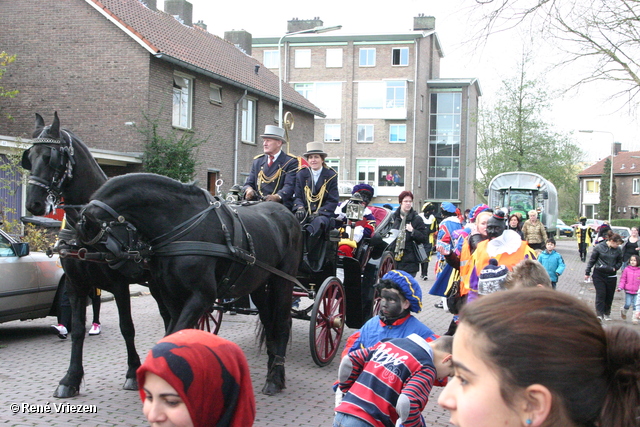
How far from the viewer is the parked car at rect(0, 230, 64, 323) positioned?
796cm

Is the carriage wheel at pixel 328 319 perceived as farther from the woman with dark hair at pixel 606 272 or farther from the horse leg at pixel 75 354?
the woman with dark hair at pixel 606 272

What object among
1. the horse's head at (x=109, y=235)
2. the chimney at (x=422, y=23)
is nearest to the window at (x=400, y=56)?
the chimney at (x=422, y=23)

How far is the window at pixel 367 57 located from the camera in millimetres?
49000

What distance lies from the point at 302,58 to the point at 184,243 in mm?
46809

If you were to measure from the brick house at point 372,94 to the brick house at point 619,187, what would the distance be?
105 ft

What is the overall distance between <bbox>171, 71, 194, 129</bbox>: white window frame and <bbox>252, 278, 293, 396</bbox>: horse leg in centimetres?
1714

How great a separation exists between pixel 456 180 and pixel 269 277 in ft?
156

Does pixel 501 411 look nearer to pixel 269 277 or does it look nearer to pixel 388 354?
pixel 388 354

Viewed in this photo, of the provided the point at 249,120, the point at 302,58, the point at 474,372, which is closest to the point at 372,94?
the point at 302,58

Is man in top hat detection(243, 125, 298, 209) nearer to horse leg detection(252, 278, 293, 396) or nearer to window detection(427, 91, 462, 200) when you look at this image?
horse leg detection(252, 278, 293, 396)

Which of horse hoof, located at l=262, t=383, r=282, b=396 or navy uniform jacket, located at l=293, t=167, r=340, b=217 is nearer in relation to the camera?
horse hoof, located at l=262, t=383, r=282, b=396

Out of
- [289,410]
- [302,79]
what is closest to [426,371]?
[289,410]

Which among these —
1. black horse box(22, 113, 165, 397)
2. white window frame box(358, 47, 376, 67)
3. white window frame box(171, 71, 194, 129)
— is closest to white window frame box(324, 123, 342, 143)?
white window frame box(358, 47, 376, 67)

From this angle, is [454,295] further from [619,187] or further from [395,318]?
[619,187]
